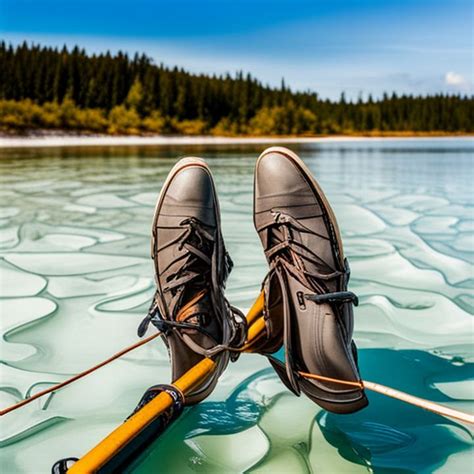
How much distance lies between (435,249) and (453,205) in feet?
6.95

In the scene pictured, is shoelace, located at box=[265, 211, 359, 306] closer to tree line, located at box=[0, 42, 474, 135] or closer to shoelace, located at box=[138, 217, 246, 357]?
shoelace, located at box=[138, 217, 246, 357]

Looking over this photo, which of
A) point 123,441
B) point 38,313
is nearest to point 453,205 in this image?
point 38,313

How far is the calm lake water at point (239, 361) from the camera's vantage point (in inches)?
50.3

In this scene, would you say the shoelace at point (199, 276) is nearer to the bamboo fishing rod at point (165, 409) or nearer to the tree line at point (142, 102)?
the bamboo fishing rod at point (165, 409)

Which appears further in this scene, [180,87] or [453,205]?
[180,87]

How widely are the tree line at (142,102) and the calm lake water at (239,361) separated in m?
42.6

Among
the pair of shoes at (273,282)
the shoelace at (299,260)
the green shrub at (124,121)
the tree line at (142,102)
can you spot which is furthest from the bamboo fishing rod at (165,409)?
the green shrub at (124,121)

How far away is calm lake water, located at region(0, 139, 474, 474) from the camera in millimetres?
1278

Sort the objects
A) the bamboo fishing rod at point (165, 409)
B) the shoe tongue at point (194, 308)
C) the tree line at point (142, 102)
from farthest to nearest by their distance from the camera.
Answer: the tree line at point (142, 102) < the shoe tongue at point (194, 308) < the bamboo fishing rod at point (165, 409)

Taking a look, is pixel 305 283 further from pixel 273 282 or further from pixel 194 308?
pixel 194 308

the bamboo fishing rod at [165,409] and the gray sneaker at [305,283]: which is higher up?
the gray sneaker at [305,283]

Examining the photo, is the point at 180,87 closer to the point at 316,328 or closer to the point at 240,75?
the point at 240,75

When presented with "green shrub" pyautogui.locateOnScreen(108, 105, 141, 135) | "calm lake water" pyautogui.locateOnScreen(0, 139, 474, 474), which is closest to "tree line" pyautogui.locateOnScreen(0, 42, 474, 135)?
"green shrub" pyautogui.locateOnScreen(108, 105, 141, 135)

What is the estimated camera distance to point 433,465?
1234 millimetres
